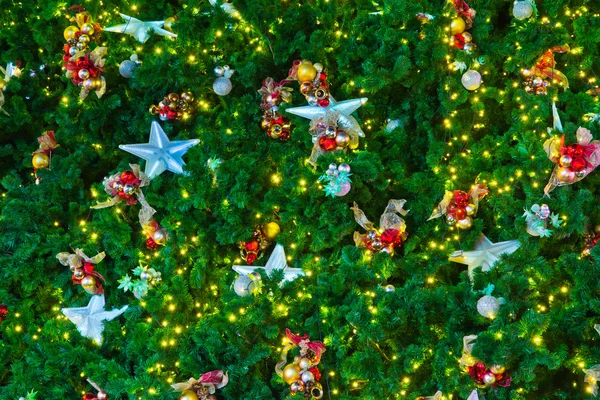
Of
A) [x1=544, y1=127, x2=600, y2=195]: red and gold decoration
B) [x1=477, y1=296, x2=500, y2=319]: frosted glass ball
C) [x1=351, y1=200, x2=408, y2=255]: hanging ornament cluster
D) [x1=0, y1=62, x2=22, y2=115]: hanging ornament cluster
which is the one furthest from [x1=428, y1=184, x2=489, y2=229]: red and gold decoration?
[x1=0, y1=62, x2=22, y2=115]: hanging ornament cluster

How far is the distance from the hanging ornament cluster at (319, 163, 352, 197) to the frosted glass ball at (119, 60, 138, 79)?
0.95 meters

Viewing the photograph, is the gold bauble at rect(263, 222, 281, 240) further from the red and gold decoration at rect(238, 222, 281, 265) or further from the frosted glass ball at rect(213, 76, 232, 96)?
the frosted glass ball at rect(213, 76, 232, 96)

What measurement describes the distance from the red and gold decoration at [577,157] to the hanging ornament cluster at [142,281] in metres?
1.30

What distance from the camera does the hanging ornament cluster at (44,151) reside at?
8.24 feet

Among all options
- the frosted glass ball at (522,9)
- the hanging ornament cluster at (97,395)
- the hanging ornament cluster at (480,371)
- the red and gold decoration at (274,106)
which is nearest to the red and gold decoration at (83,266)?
the hanging ornament cluster at (97,395)

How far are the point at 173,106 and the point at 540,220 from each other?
133 cm

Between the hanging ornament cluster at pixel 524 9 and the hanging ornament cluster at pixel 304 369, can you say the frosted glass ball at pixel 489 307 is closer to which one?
the hanging ornament cluster at pixel 304 369

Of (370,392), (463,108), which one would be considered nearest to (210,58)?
(463,108)

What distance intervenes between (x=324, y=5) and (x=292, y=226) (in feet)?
2.59

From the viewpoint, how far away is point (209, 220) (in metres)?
2.24

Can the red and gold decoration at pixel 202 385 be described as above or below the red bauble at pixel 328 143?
below

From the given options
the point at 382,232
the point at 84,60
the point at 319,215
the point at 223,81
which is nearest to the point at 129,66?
the point at 84,60

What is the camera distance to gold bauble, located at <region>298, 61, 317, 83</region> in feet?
6.96

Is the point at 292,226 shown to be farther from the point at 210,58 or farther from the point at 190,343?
the point at 210,58
